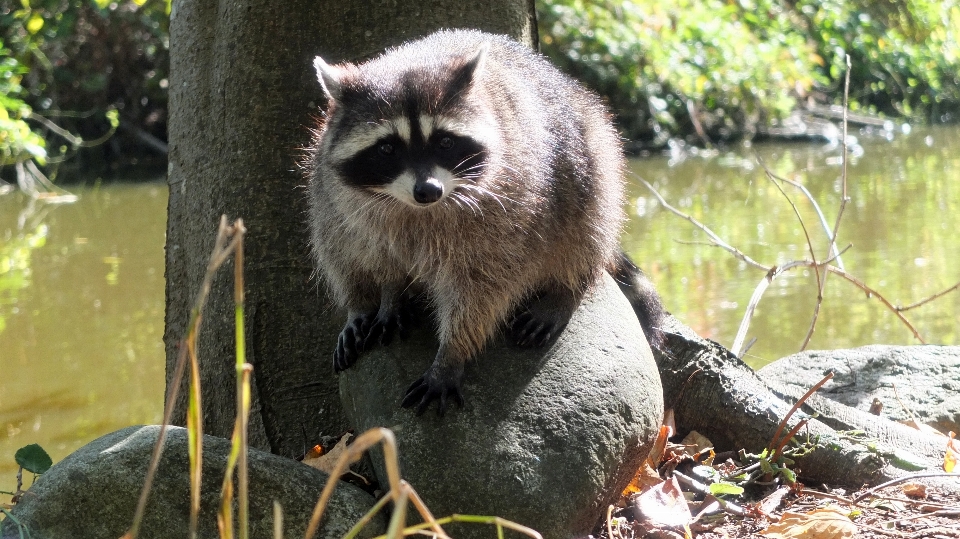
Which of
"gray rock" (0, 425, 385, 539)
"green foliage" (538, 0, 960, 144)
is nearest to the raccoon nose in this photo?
"gray rock" (0, 425, 385, 539)

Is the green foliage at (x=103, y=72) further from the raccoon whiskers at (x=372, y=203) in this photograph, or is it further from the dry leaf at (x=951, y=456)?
the dry leaf at (x=951, y=456)

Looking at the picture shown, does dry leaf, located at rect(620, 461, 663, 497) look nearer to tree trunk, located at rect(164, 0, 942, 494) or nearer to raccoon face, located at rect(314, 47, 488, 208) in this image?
tree trunk, located at rect(164, 0, 942, 494)

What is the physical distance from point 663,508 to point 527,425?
0.52 m

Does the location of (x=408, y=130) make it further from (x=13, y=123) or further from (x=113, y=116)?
(x=113, y=116)

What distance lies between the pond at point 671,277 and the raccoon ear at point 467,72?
2871mm

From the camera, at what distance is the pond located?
5559mm

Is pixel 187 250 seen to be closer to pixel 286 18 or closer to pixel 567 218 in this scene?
pixel 286 18

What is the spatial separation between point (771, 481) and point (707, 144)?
10322mm

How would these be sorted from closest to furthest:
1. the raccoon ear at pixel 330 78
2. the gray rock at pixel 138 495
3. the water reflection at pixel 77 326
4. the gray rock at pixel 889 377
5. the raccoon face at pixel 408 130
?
1. the gray rock at pixel 138 495
2. the raccoon face at pixel 408 130
3. the raccoon ear at pixel 330 78
4. the gray rock at pixel 889 377
5. the water reflection at pixel 77 326

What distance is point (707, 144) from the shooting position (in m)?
13.0

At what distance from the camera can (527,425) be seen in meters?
2.82

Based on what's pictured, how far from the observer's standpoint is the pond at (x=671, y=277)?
5559 mm

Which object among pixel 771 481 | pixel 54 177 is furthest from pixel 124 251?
pixel 771 481

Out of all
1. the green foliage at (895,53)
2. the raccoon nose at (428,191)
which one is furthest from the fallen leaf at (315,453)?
the green foliage at (895,53)
